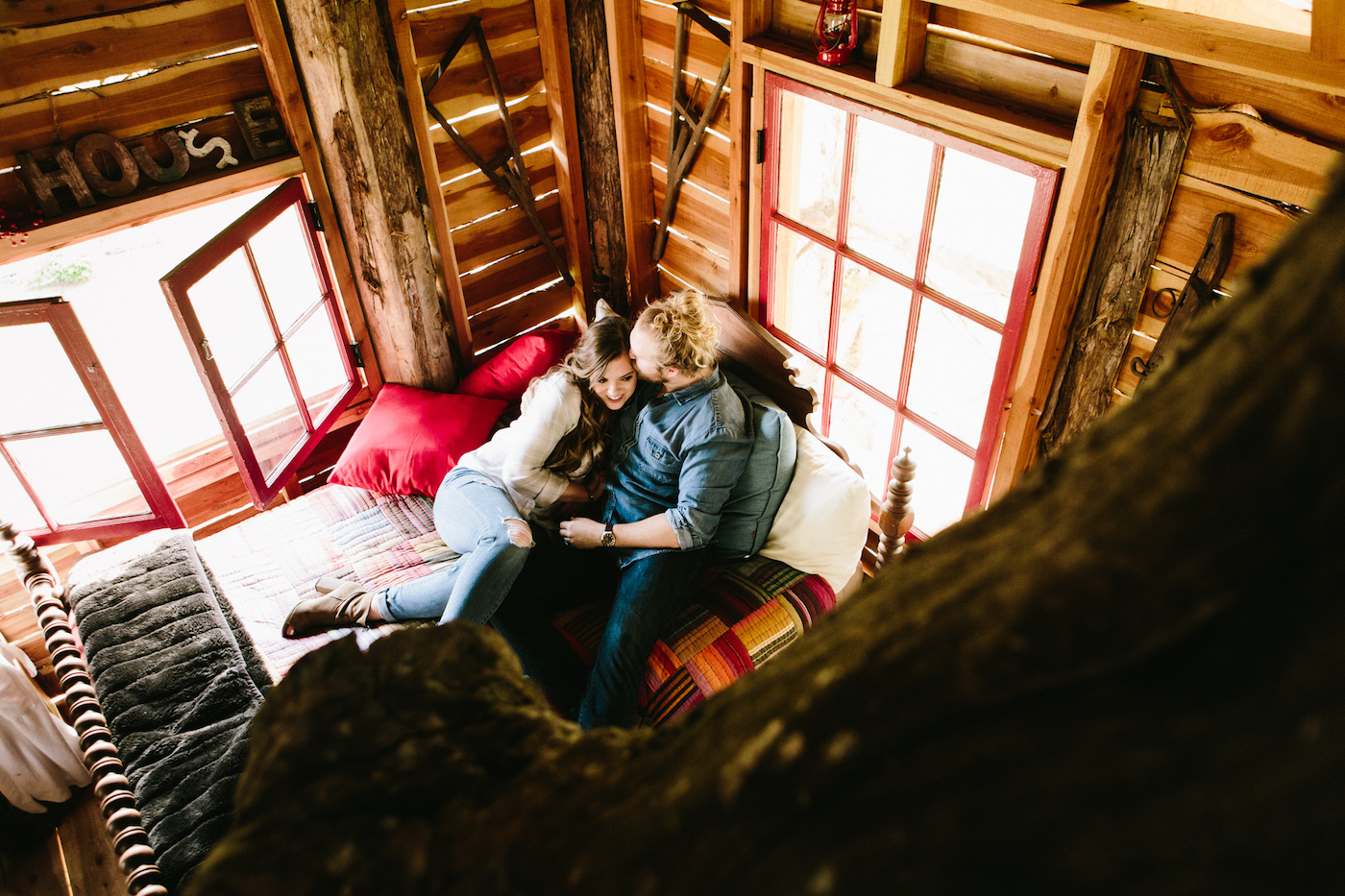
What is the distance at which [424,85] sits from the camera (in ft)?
11.0

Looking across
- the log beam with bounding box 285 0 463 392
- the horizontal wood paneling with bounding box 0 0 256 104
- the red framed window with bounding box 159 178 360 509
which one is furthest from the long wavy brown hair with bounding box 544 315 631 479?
the horizontal wood paneling with bounding box 0 0 256 104

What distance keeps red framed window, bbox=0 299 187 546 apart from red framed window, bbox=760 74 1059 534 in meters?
2.52

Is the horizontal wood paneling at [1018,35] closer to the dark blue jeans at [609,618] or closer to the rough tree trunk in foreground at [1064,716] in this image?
the dark blue jeans at [609,618]

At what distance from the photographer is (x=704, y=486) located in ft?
8.38

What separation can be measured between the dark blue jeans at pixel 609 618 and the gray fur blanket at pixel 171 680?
0.82m

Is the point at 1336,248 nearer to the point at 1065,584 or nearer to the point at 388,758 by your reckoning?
the point at 1065,584

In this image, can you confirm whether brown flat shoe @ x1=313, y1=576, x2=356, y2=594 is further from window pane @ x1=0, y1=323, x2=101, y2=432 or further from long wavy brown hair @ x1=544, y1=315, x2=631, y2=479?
window pane @ x1=0, y1=323, x2=101, y2=432

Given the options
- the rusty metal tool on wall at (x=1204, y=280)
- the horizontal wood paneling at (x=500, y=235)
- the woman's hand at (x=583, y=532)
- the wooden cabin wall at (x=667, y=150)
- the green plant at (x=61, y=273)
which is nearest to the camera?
the rusty metal tool on wall at (x=1204, y=280)

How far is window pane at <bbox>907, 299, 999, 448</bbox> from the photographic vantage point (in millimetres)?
4176

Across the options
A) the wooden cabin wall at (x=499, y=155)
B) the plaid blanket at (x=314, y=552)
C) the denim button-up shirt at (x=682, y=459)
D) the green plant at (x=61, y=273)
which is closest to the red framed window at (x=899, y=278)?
the denim button-up shirt at (x=682, y=459)

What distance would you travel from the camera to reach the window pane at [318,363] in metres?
3.46

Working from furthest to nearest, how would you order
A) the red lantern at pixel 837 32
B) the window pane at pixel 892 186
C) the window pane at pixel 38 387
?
the window pane at pixel 892 186
the window pane at pixel 38 387
the red lantern at pixel 837 32

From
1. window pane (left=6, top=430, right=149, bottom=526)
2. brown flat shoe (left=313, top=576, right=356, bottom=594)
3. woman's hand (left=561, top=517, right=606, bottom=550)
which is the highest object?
woman's hand (left=561, top=517, right=606, bottom=550)

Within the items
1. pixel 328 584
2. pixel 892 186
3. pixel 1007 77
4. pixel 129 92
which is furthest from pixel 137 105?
pixel 892 186
